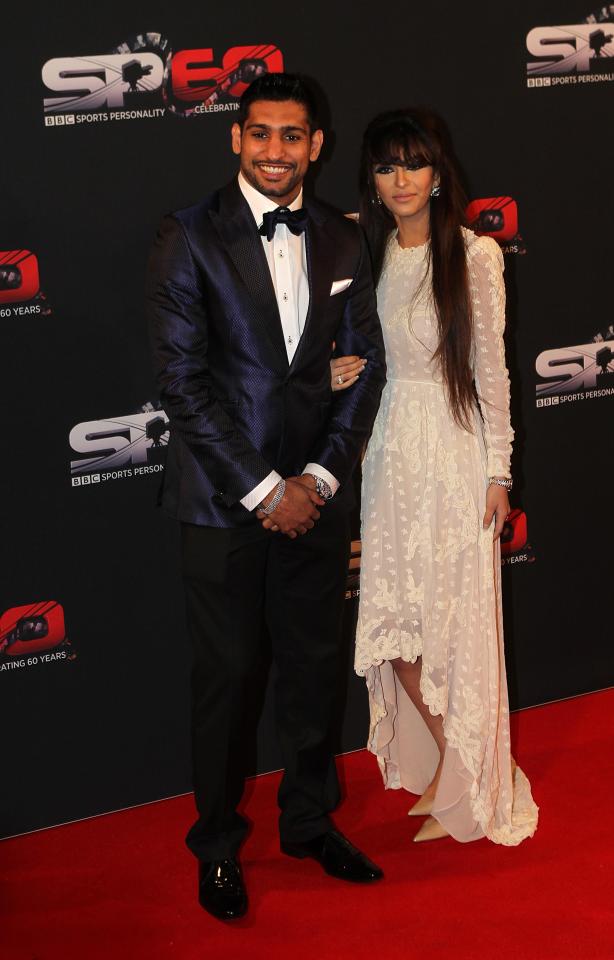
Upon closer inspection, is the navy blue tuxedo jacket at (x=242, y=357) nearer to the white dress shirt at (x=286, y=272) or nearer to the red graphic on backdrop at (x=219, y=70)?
the white dress shirt at (x=286, y=272)

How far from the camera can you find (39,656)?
10.7ft

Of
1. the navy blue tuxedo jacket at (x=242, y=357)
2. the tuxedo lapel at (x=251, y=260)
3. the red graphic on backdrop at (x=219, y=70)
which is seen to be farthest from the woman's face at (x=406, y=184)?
the red graphic on backdrop at (x=219, y=70)

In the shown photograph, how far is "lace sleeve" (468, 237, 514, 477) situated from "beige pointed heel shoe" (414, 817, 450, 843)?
3.30 feet

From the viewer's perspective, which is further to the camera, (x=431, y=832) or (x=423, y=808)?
(x=423, y=808)

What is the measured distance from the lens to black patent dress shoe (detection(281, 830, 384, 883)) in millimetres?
3021

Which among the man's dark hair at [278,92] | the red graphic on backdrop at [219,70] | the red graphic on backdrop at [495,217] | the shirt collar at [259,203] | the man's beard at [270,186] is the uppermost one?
the red graphic on backdrop at [219,70]

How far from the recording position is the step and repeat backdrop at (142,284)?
9.87ft

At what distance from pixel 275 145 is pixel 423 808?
1868mm

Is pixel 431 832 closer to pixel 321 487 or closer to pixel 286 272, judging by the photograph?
pixel 321 487

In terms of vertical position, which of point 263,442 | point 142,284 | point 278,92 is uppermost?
point 278,92

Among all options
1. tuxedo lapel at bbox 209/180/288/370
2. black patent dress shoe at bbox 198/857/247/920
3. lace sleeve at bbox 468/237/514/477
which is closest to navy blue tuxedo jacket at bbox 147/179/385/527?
tuxedo lapel at bbox 209/180/288/370

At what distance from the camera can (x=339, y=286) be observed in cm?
283

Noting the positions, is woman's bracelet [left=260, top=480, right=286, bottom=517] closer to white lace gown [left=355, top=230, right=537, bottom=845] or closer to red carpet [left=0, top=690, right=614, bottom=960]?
white lace gown [left=355, top=230, right=537, bottom=845]

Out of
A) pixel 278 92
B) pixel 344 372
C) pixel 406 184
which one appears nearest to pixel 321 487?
pixel 344 372
